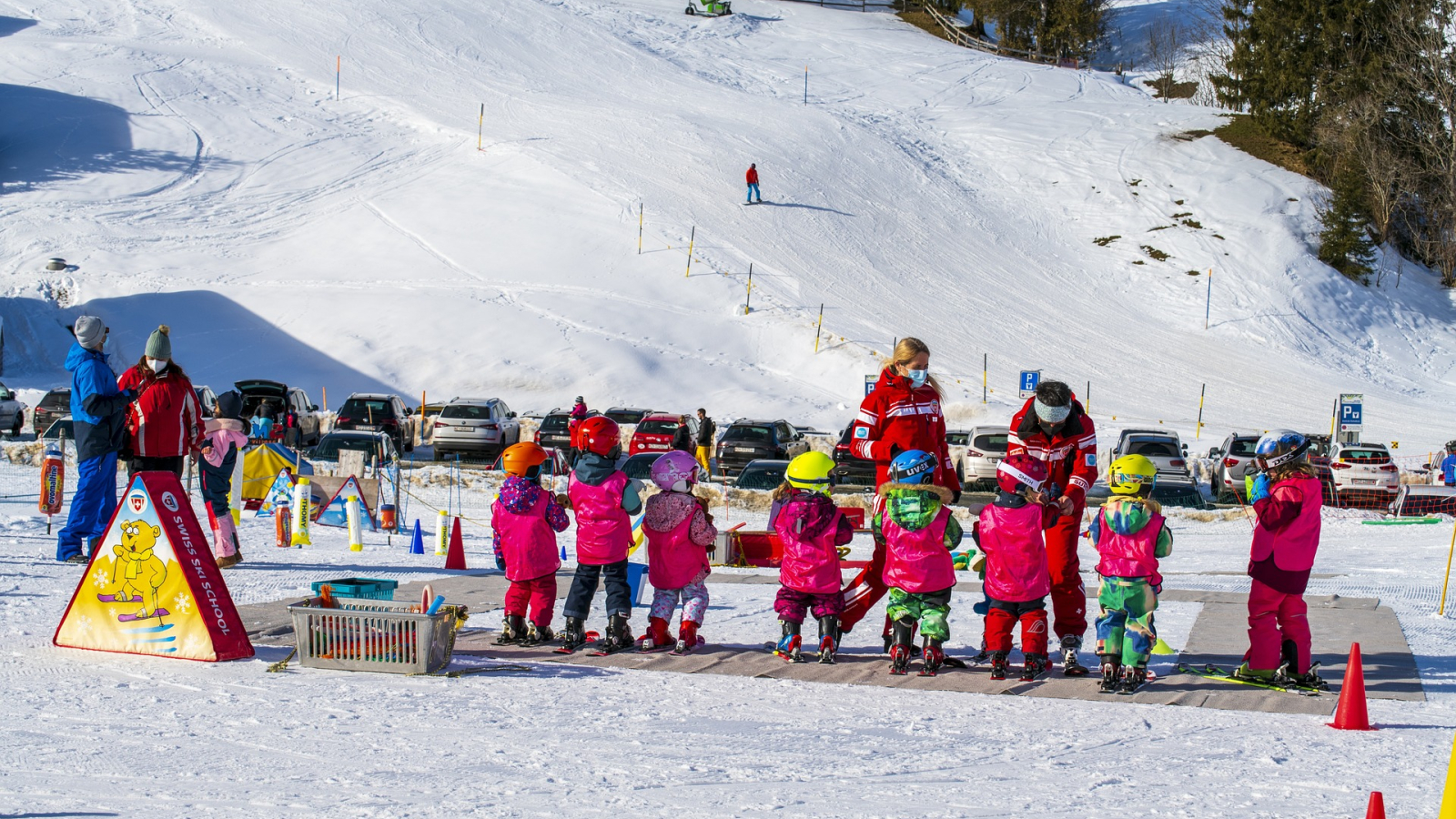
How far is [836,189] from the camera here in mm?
50188

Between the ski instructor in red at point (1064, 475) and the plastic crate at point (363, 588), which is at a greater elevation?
the ski instructor in red at point (1064, 475)

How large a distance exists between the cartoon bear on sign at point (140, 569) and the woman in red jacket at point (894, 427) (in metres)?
4.40

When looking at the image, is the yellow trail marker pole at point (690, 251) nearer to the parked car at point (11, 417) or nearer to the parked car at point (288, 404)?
the parked car at point (288, 404)

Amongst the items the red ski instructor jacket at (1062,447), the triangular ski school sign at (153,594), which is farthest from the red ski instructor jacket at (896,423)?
the triangular ski school sign at (153,594)

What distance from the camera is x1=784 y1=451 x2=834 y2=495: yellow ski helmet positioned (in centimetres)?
884

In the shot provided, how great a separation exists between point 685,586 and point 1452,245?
52317mm

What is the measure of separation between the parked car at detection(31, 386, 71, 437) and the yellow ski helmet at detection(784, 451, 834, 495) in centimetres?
2463

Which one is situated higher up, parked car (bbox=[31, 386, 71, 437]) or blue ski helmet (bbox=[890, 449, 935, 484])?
blue ski helmet (bbox=[890, 449, 935, 484])

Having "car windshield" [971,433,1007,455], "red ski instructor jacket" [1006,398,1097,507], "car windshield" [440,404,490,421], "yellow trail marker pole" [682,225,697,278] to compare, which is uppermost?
"yellow trail marker pole" [682,225,697,278]

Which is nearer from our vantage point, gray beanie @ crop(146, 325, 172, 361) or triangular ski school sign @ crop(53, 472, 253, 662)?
triangular ski school sign @ crop(53, 472, 253, 662)

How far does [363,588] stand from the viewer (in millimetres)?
8945

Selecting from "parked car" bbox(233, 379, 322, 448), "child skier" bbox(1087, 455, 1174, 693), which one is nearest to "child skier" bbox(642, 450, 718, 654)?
"child skier" bbox(1087, 455, 1174, 693)

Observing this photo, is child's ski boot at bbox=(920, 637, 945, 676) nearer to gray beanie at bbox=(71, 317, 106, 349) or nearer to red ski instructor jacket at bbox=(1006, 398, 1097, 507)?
red ski instructor jacket at bbox=(1006, 398, 1097, 507)

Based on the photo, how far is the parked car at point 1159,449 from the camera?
2497 cm
